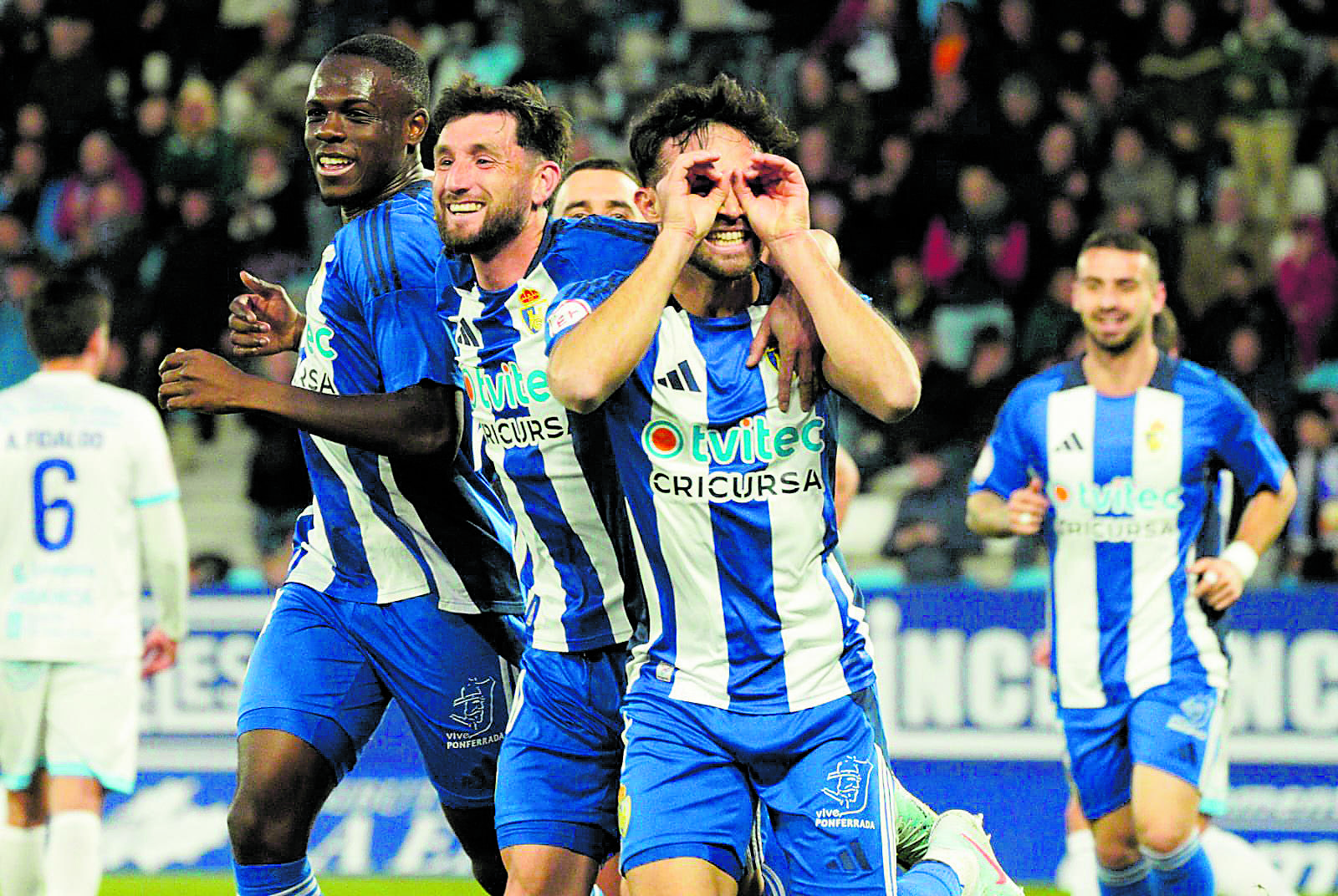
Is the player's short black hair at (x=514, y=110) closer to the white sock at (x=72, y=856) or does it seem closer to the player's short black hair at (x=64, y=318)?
the player's short black hair at (x=64, y=318)

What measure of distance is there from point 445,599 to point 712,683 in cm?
132

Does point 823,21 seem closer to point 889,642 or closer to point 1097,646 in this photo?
point 889,642

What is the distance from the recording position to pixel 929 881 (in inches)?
187

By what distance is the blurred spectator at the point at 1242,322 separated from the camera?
1131cm

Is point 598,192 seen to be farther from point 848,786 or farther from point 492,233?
point 848,786

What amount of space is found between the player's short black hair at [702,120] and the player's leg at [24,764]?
418 centimetres

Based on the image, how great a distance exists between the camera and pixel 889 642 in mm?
9102

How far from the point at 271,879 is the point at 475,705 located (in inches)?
29.7

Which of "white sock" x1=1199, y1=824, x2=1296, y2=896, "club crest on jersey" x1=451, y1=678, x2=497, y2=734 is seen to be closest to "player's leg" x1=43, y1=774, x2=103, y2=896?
"club crest on jersey" x1=451, y1=678, x2=497, y2=734

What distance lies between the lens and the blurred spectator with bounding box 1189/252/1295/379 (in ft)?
37.1

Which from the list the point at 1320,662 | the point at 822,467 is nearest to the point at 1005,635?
the point at 1320,662

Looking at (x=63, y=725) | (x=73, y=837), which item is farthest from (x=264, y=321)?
(x=73, y=837)

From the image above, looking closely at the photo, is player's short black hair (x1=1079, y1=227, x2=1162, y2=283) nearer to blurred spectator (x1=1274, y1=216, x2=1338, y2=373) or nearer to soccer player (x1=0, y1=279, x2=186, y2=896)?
soccer player (x1=0, y1=279, x2=186, y2=896)

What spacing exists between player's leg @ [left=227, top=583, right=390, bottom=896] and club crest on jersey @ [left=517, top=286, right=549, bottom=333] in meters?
1.18
